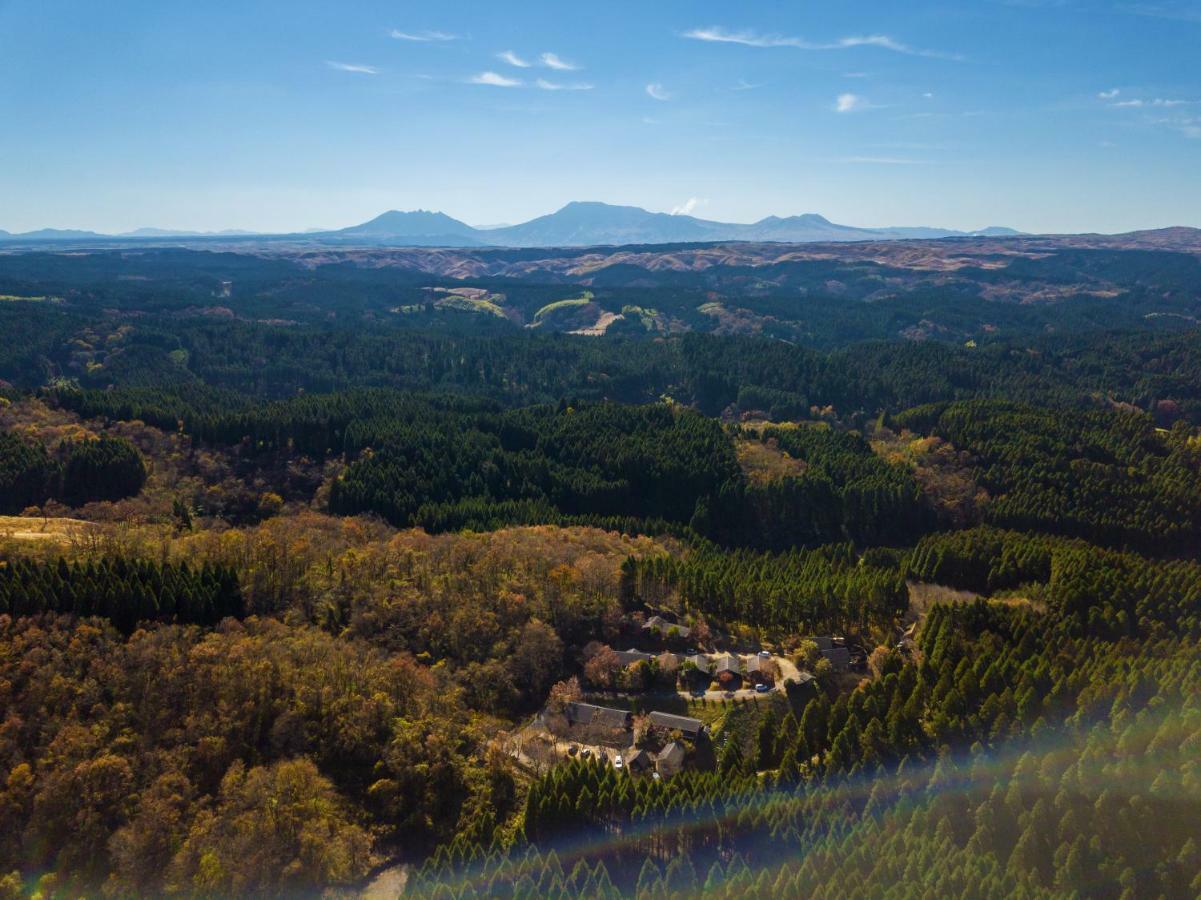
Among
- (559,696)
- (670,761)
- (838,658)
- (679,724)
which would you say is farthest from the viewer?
(838,658)

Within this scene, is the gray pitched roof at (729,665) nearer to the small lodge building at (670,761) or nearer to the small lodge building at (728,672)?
the small lodge building at (728,672)

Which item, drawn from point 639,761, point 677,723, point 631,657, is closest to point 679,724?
point 677,723

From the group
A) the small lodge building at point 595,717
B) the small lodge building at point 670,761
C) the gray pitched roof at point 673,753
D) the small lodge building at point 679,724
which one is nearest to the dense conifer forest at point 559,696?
the small lodge building at point 679,724

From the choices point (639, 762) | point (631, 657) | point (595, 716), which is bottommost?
point (639, 762)

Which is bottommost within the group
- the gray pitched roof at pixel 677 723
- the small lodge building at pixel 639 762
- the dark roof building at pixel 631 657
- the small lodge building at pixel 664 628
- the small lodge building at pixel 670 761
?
the small lodge building at pixel 639 762

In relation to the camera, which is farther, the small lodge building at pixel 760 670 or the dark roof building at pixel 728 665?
the dark roof building at pixel 728 665

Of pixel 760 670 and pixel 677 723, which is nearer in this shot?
pixel 677 723

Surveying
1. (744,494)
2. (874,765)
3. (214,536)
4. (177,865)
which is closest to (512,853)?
(177,865)

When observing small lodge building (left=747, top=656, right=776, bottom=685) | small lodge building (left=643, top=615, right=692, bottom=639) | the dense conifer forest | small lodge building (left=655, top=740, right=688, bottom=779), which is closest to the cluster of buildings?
small lodge building (left=655, top=740, right=688, bottom=779)

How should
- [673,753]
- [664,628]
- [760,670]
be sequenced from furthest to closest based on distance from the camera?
1. [664,628]
2. [760,670]
3. [673,753]

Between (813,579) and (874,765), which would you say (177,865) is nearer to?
(874,765)

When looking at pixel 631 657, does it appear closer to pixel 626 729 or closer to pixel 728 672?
pixel 728 672
